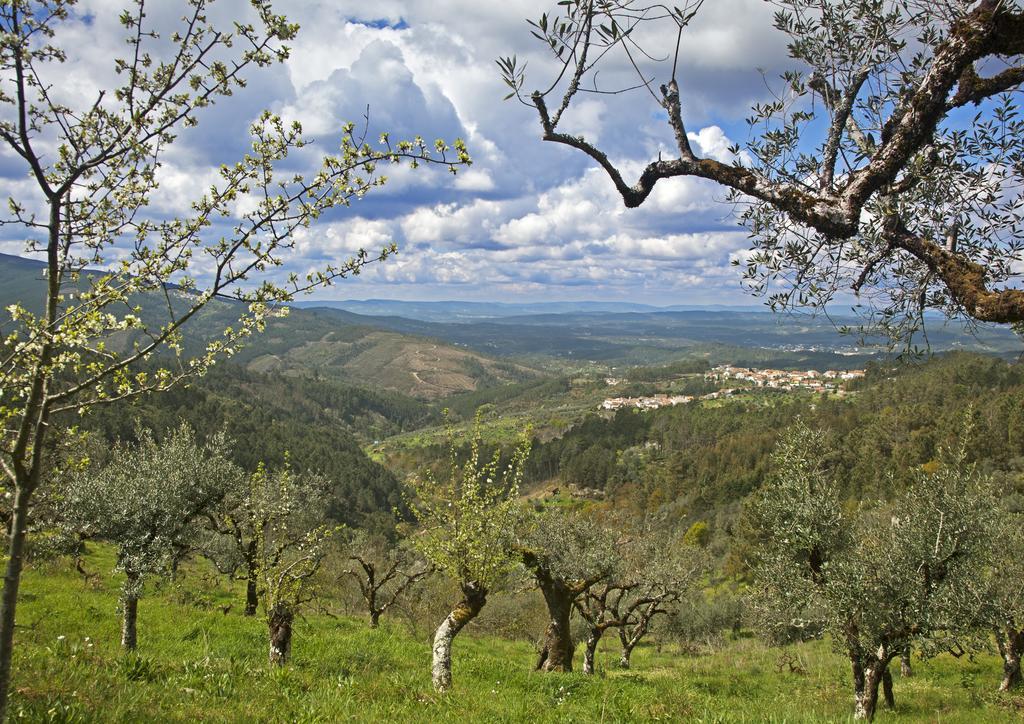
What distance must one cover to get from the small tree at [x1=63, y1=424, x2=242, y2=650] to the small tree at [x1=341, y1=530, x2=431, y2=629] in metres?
9.50

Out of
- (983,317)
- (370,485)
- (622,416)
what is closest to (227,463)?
(983,317)

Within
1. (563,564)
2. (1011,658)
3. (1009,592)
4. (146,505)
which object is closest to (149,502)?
(146,505)

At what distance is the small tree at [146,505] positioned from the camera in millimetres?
16344

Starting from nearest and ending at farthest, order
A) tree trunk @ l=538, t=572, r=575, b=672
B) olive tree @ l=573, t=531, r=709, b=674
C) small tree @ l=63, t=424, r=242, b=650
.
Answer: small tree @ l=63, t=424, r=242, b=650 < tree trunk @ l=538, t=572, r=575, b=672 < olive tree @ l=573, t=531, r=709, b=674

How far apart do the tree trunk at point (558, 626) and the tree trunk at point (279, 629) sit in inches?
284

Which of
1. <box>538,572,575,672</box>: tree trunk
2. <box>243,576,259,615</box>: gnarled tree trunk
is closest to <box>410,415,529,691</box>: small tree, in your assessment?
<box>538,572,575,672</box>: tree trunk

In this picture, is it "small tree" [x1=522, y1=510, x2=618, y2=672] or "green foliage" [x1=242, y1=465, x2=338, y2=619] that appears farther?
"small tree" [x1=522, y1=510, x2=618, y2=672]

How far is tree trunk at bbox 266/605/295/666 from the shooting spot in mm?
13852

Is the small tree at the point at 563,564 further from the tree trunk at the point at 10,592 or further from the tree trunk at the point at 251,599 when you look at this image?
the tree trunk at the point at 10,592

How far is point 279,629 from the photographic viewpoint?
14148 mm

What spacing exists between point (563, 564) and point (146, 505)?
52.2ft

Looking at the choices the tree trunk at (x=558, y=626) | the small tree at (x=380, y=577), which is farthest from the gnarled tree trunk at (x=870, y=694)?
the small tree at (x=380, y=577)

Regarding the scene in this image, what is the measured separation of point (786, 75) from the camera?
6.94 meters

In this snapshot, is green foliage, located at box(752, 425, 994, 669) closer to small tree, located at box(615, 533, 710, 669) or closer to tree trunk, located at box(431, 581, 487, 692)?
small tree, located at box(615, 533, 710, 669)
